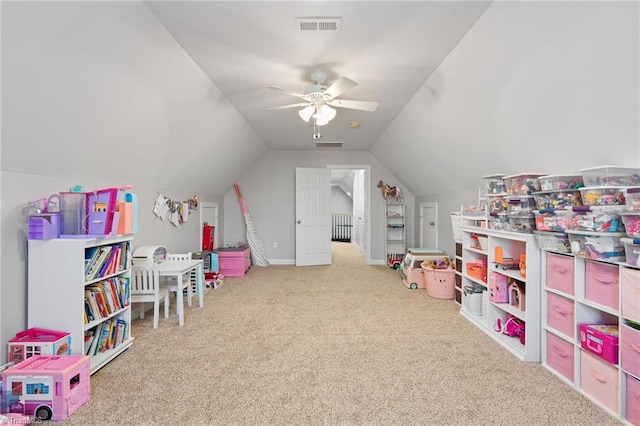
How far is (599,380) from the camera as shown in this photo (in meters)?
1.75

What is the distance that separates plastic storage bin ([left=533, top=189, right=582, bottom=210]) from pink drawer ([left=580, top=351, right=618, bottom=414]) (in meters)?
0.96

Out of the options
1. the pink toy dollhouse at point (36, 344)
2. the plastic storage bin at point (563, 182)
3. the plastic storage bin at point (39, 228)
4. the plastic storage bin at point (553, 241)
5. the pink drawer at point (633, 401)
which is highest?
the plastic storage bin at point (563, 182)

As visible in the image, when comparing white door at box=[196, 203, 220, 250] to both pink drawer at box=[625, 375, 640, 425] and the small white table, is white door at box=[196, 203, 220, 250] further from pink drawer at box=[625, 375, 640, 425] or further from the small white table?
pink drawer at box=[625, 375, 640, 425]

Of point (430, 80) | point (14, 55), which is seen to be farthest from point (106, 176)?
point (430, 80)

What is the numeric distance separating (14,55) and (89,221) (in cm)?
105

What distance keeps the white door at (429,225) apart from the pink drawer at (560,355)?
2982 mm

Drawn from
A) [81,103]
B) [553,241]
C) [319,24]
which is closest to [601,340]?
[553,241]

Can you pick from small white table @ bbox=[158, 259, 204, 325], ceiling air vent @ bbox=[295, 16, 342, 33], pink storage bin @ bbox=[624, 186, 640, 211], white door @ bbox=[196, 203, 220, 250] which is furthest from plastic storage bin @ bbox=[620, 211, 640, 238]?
white door @ bbox=[196, 203, 220, 250]

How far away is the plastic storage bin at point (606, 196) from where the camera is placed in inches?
66.9

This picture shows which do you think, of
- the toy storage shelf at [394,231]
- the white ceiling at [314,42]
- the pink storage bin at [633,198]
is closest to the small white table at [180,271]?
the white ceiling at [314,42]

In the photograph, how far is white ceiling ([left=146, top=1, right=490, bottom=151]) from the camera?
6.23 ft

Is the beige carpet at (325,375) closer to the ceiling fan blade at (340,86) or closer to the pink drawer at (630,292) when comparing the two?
the pink drawer at (630,292)

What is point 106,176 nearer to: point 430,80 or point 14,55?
point 14,55

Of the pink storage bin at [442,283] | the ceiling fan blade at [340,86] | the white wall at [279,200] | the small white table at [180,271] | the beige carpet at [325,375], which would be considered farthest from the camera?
the white wall at [279,200]
